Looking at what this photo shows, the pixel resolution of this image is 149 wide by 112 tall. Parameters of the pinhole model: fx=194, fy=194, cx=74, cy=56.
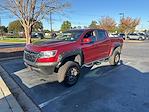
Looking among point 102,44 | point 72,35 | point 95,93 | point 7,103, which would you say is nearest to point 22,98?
point 7,103

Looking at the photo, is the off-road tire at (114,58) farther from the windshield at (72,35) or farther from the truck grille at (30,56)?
the truck grille at (30,56)

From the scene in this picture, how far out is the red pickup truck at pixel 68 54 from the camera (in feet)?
19.3

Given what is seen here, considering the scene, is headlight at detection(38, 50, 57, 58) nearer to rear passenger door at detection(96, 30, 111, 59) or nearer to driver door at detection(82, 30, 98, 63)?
driver door at detection(82, 30, 98, 63)

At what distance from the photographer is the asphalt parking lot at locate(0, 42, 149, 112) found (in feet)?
15.4

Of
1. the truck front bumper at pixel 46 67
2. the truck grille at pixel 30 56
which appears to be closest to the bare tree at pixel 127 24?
the truck grille at pixel 30 56

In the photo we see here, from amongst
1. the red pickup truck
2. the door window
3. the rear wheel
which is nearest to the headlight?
the red pickup truck

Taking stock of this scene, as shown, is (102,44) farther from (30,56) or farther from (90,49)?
(30,56)

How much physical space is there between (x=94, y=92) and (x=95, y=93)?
86mm

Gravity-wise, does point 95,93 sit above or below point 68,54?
below

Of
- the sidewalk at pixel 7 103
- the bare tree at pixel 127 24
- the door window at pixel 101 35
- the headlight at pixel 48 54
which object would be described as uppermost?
the bare tree at pixel 127 24

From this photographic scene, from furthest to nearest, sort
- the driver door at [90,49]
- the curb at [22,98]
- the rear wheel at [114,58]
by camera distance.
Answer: the rear wheel at [114,58] → the driver door at [90,49] → the curb at [22,98]

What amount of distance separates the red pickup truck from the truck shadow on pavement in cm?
53

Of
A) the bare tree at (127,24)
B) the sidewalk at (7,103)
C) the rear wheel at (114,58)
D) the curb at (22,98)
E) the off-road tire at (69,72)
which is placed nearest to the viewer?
the sidewalk at (7,103)

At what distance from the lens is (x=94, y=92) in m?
5.68
